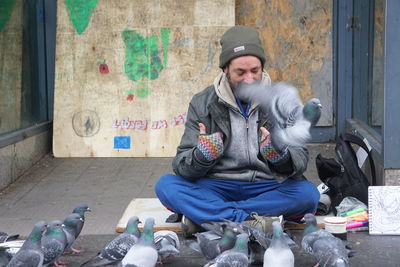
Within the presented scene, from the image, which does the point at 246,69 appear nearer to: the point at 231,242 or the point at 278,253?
the point at 231,242

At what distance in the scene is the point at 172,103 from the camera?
8.13 meters

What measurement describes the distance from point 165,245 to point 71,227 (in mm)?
722

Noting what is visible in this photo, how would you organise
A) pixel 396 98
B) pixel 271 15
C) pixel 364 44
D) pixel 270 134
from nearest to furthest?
pixel 270 134
pixel 396 98
pixel 364 44
pixel 271 15

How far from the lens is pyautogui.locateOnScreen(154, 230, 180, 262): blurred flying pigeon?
4.33 m

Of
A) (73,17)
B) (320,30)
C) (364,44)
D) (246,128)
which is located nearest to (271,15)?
(320,30)

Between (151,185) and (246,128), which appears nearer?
(246,128)

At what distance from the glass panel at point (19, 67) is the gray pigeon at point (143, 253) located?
3623 millimetres

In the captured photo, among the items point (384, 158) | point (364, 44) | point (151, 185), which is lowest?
point (151, 185)

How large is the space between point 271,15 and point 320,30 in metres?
0.62

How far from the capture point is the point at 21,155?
296 inches

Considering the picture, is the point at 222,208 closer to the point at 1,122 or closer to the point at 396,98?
the point at 396,98

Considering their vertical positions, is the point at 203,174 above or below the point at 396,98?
below

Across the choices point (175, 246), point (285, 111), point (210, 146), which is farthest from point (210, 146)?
point (175, 246)

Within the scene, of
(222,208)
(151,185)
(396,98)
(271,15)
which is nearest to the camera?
(222,208)
